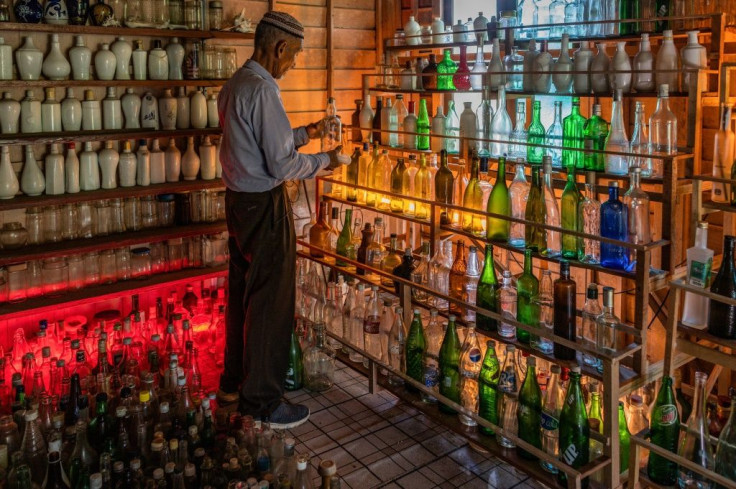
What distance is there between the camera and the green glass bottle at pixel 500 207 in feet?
8.70

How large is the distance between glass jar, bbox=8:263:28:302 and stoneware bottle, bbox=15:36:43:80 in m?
0.82

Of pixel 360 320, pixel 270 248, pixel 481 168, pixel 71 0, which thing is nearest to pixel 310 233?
pixel 360 320

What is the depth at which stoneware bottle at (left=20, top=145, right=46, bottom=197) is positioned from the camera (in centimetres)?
305

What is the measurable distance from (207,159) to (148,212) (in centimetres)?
39

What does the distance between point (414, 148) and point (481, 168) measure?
0.68m

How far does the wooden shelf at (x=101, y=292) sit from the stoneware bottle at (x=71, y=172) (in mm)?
469

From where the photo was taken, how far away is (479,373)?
2.56 metres

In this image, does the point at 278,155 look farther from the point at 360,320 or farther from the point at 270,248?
the point at 360,320

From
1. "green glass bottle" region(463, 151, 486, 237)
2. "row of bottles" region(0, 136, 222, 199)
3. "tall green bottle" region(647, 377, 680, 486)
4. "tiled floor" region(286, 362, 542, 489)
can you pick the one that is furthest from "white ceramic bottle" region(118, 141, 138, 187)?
"tall green bottle" region(647, 377, 680, 486)

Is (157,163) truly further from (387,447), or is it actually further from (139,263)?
(387,447)

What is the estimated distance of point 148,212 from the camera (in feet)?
11.4

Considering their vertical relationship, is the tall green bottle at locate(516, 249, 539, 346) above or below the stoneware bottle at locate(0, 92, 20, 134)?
below

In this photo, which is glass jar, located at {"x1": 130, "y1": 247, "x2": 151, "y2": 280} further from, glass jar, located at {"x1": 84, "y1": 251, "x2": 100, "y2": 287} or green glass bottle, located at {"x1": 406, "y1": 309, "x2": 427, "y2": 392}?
green glass bottle, located at {"x1": 406, "y1": 309, "x2": 427, "y2": 392}

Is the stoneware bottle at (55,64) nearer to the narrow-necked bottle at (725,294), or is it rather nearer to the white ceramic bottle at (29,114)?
the white ceramic bottle at (29,114)
